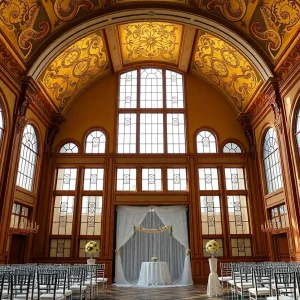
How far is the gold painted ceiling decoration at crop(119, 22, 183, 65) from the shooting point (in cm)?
1153

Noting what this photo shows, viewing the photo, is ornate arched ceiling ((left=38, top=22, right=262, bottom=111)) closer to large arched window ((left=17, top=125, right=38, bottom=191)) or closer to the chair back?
large arched window ((left=17, top=125, right=38, bottom=191))

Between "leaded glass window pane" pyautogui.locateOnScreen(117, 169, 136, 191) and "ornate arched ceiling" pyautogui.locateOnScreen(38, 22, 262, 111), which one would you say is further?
"leaded glass window pane" pyautogui.locateOnScreen(117, 169, 136, 191)

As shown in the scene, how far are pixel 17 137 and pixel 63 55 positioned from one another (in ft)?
12.4

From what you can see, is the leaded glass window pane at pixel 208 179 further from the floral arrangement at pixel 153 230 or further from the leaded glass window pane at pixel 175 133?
the floral arrangement at pixel 153 230

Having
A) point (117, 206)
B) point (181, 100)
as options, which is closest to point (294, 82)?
point (181, 100)

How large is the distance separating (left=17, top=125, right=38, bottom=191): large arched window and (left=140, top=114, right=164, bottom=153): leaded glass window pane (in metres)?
4.19

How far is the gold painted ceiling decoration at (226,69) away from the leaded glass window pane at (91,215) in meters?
6.95

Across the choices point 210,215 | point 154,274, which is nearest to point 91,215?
point 154,274

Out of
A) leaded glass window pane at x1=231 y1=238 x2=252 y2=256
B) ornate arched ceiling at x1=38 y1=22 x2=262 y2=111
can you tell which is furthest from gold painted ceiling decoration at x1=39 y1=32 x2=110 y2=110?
leaded glass window pane at x1=231 y1=238 x2=252 y2=256

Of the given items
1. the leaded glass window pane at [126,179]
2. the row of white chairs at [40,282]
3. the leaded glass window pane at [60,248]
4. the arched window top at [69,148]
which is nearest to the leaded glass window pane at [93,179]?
the leaded glass window pane at [126,179]

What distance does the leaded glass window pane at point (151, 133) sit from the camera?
492 inches

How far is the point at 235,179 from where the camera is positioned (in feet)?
39.8

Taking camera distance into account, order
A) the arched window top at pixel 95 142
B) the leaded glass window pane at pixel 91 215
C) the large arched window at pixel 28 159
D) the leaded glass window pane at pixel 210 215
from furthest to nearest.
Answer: the arched window top at pixel 95 142, the leaded glass window pane at pixel 210 215, the leaded glass window pane at pixel 91 215, the large arched window at pixel 28 159

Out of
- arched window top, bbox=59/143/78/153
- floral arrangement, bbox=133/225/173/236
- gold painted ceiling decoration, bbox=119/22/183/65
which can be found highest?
gold painted ceiling decoration, bbox=119/22/183/65
